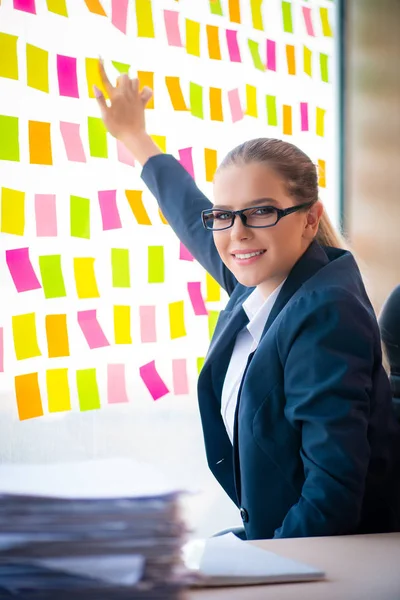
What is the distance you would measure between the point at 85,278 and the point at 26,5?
612mm

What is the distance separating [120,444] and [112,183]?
0.65 meters

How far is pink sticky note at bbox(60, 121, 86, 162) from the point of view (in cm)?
139

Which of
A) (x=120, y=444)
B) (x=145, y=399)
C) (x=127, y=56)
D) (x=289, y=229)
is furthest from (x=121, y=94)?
(x=120, y=444)

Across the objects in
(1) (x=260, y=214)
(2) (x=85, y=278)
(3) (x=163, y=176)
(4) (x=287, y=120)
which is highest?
(4) (x=287, y=120)

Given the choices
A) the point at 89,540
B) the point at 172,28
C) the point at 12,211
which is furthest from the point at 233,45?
the point at 89,540

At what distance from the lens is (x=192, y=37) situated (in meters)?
1.61

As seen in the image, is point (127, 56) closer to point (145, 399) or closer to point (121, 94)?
point (121, 94)

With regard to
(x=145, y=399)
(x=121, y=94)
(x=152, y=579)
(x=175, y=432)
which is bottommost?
(x=175, y=432)

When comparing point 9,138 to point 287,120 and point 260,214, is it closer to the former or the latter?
point 260,214

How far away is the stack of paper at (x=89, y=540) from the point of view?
463mm

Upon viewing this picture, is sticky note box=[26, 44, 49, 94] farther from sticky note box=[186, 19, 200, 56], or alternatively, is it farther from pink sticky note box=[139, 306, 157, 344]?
pink sticky note box=[139, 306, 157, 344]

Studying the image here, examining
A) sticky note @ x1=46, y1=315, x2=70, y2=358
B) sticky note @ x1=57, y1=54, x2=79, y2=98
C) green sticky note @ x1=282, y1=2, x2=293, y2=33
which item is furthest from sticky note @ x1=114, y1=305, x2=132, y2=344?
green sticky note @ x1=282, y1=2, x2=293, y2=33

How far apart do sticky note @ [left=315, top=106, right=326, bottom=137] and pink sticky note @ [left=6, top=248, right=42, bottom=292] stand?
1.08 meters

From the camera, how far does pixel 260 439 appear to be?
1.04m
